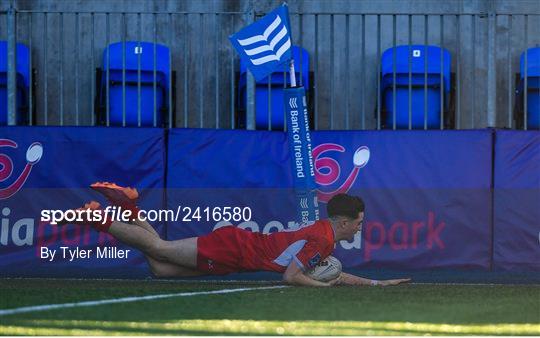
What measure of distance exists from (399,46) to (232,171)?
3.24 m

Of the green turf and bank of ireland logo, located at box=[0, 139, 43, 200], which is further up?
bank of ireland logo, located at box=[0, 139, 43, 200]

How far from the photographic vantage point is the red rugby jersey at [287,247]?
11195mm

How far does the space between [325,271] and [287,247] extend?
20.5 inches

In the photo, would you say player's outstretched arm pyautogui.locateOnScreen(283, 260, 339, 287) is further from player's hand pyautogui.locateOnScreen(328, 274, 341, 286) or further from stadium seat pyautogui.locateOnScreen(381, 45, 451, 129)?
stadium seat pyautogui.locateOnScreen(381, 45, 451, 129)

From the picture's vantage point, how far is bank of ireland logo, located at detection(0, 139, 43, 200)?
13000 mm

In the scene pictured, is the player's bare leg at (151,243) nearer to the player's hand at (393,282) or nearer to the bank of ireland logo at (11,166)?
the bank of ireland logo at (11,166)

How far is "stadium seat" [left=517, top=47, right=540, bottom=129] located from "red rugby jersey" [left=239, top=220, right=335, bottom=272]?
425 centimetres

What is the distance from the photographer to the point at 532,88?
1484cm

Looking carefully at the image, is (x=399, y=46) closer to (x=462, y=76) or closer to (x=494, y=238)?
(x=462, y=76)

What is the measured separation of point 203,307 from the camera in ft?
29.1

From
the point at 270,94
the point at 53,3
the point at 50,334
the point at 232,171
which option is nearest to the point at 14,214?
the point at 232,171

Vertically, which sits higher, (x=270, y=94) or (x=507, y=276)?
(x=270, y=94)

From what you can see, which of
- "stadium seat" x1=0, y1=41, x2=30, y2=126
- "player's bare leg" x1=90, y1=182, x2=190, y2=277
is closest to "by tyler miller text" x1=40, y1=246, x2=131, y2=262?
"player's bare leg" x1=90, y1=182, x2=190, y2=277

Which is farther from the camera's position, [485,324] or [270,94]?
[270,94]
